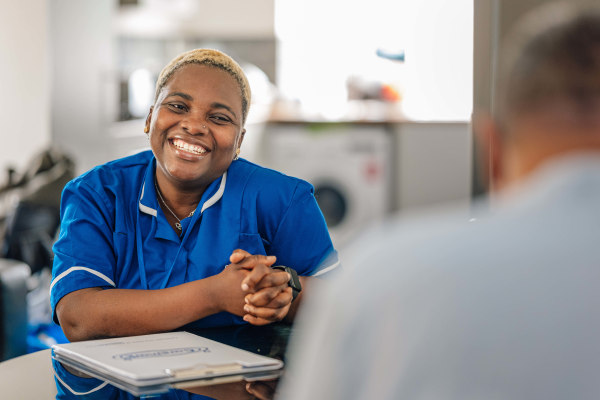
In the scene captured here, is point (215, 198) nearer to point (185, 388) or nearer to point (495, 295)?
point (185, 388)

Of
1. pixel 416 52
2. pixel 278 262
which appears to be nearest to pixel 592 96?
pixel 278 262

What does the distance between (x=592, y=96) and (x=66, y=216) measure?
1.20 meters

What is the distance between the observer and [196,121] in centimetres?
152

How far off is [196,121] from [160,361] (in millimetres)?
664

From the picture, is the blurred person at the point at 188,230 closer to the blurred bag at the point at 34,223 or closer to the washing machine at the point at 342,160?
the blurred bag at the point at 34,223

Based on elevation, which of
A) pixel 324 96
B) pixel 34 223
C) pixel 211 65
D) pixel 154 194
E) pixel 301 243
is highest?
pixel 324 96

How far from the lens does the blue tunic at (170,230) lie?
1.38m

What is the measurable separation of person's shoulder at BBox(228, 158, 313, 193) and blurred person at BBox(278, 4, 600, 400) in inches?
43.0

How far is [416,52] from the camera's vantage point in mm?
5512

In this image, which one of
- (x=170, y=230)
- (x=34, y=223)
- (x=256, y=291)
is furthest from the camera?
(x=34, y=223)

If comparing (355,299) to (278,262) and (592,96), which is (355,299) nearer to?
(592,96)

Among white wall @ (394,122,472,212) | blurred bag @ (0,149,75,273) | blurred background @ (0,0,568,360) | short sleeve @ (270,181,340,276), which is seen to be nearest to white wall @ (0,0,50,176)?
blurred background @ (0,0,568,360)

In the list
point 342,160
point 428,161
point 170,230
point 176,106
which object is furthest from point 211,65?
point 428,161

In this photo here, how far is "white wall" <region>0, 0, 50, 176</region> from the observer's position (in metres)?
4.49
